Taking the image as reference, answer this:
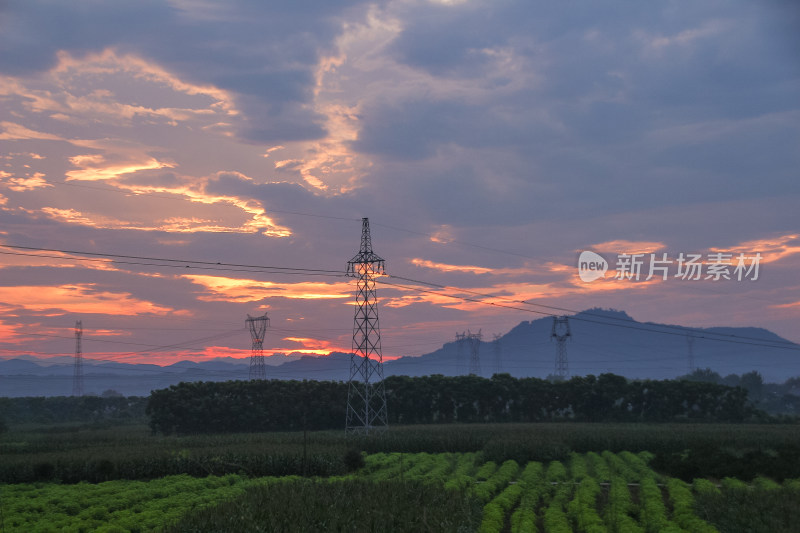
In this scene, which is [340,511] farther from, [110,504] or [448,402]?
[448,402]

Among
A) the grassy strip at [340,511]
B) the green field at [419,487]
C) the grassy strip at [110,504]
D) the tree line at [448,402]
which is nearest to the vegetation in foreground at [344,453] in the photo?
the green field at [419,487]

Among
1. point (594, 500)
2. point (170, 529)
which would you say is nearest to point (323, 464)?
point (594, 500)

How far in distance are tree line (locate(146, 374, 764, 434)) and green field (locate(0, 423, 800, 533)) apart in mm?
26623

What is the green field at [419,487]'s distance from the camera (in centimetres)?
2770

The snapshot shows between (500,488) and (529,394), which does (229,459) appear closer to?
(500,488)

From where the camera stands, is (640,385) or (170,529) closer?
(170,529)

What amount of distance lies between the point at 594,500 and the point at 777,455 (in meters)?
22.2

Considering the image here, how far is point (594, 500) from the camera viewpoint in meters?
35.0

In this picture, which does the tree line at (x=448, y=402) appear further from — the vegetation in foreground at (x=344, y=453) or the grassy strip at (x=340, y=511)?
the grassy strip at (x=340, y=511)

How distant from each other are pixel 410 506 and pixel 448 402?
77578 mm

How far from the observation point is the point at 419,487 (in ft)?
111

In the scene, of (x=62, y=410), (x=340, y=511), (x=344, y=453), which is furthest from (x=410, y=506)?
(x=62, y=410)

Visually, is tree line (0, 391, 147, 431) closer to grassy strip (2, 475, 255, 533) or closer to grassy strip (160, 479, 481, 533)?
grassy strip (2, 475, 255, 533)

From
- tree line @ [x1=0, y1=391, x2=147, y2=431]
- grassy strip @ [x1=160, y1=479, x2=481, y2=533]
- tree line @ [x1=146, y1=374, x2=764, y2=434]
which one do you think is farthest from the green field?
tree line @ [x1=0, y1=391, x2=147, y2=431]
